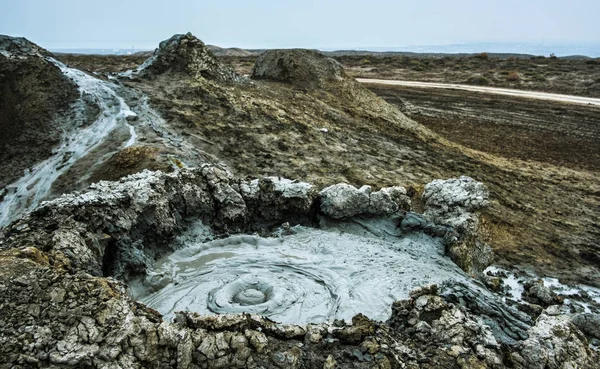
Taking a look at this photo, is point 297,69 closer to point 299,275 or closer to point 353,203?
point 353,203

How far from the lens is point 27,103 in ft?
26.3

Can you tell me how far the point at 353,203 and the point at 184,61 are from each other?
6.19 metres

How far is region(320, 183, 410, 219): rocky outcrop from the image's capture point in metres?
5.37

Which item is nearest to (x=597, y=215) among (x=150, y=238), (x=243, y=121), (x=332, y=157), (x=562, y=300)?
(x=562, y=300)

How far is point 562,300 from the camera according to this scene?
542cm

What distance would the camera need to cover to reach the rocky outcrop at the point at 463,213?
214 inches

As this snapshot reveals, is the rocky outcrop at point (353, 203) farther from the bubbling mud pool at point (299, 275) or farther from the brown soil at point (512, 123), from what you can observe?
the brown soil at point (512, 123)

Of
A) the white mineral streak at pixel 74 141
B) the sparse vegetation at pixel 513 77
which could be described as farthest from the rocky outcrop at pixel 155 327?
the sparse vegetation at pixel 513 77

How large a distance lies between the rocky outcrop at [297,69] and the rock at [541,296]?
24.7 ft

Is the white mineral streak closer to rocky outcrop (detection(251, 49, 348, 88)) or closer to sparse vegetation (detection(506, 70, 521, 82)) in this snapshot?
rocky outcrop (detection(251, 49, 348, 88))

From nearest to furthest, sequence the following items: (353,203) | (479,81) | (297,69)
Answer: (353,203), (297,69), (479,81)

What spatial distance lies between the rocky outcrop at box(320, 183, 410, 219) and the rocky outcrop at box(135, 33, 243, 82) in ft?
18.2

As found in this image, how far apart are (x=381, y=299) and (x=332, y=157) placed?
4.66m

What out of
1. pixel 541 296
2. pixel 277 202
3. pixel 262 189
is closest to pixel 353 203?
pixel 277 202
